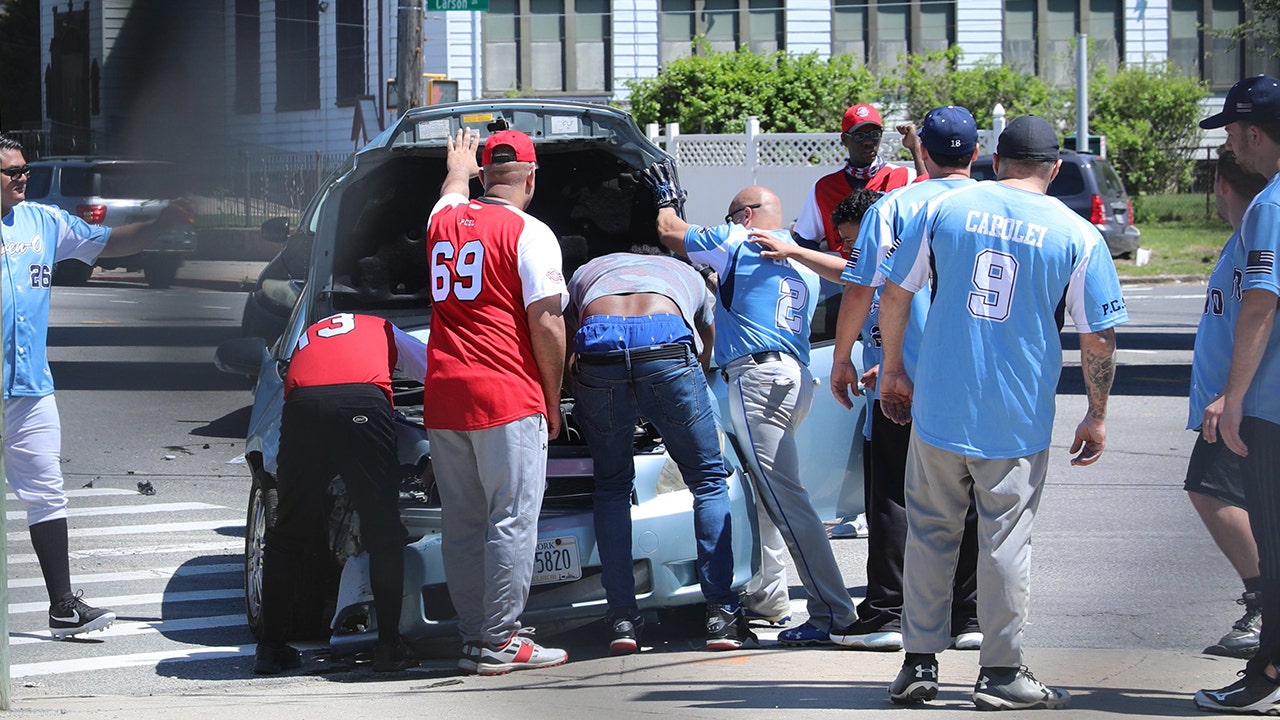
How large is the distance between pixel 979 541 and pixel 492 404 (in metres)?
1.80

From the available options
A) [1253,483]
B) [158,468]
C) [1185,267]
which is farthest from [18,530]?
[1185,267]

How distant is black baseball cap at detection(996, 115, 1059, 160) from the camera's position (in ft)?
16.0

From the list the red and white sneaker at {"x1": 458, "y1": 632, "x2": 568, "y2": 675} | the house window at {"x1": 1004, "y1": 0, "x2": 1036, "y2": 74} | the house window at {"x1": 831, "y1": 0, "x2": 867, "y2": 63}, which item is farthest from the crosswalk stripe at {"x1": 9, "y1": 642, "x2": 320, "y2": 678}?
the house window at {"x1": 1004, "y1": 0, "x2": 1036, "y2": 74}

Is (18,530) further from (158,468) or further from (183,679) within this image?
(183,679)

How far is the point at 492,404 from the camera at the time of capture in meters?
5.53

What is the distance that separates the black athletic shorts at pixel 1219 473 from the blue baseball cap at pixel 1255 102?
119cm

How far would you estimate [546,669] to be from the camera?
5703 millimetres

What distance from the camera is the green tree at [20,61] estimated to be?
402 centimetres

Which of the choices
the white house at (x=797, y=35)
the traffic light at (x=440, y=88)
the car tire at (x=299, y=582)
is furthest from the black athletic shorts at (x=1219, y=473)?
the white house at (x=797, y=35)

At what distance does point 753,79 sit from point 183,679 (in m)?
23.9

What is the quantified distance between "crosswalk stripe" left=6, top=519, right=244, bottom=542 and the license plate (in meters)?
3.51

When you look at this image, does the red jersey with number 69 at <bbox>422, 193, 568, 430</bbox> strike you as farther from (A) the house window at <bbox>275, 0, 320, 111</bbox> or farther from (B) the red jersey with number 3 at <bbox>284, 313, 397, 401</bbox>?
(A) the house window at <bbox>275, 0, 320, 111</bbox>

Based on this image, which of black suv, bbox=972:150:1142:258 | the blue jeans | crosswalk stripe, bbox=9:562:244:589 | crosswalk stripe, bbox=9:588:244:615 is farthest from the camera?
black suv, bbox=972:150:1142:258

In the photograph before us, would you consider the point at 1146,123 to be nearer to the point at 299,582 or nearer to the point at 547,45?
the point at 547,45
